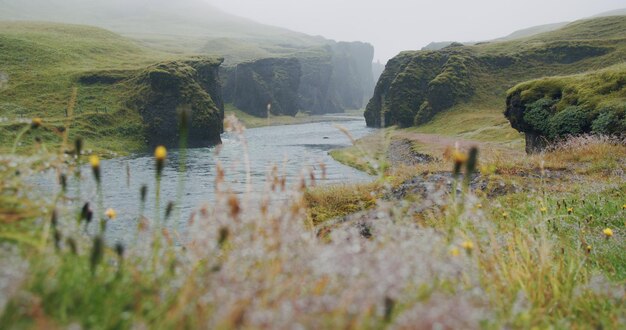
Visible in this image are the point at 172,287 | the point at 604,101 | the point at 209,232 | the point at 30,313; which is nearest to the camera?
the point at 30,313

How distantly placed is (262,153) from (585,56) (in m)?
79.5

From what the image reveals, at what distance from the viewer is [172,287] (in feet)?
9.67

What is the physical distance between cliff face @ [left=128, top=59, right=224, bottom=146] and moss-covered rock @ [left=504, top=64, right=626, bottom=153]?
5709cm

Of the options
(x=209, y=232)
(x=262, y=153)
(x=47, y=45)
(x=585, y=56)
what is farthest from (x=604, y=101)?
(x=47, y=45)

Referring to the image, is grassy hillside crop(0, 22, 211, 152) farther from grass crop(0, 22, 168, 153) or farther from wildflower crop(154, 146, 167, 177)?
wildflower crop(154, 146, 167, 177)

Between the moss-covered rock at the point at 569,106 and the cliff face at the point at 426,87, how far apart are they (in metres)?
57.1

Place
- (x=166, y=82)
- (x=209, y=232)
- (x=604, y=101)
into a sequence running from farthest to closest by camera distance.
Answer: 1. (x=166, y=82)
2. (x=604, y=101)
3. (x=209, y=232)

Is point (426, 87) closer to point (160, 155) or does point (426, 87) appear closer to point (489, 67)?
point (489, 67)

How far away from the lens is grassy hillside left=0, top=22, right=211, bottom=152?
234 feet

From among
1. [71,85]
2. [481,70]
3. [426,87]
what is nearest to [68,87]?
[71,85]

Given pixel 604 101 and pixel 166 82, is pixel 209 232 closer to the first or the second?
pixel 604 101

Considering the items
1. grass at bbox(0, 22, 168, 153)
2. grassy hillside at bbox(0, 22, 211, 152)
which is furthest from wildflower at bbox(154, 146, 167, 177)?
grass at bbox(0, 22, 168, 153)

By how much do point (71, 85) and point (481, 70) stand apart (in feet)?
300

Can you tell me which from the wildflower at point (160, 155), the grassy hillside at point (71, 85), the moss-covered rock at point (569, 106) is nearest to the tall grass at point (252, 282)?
the wildflower at point (160, 155)
